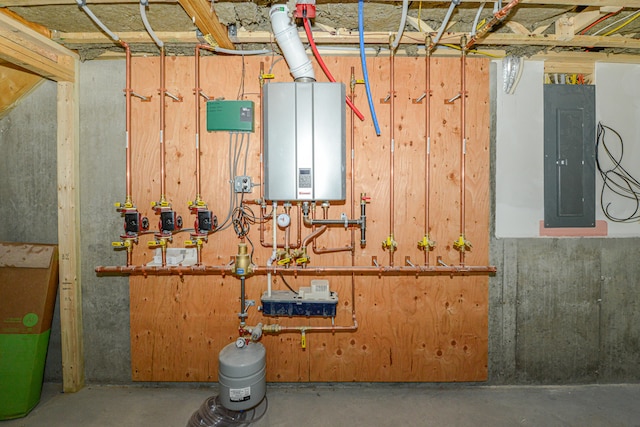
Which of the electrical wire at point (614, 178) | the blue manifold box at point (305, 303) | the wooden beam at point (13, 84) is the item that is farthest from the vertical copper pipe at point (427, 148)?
the wooden beam at point (13, 84)

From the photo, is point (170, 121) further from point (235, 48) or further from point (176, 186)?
point (235, 48)

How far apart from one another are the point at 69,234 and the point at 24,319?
2.19 ft

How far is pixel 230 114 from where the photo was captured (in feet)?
7.21

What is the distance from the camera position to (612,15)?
1.90m

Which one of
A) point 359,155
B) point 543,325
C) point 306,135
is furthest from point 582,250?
point 306,135

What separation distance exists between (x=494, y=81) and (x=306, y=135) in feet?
5.11

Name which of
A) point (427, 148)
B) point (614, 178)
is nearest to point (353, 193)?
point (427, 148)

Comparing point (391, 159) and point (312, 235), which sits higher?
point (391, 159)

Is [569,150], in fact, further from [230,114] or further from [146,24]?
[146,24]

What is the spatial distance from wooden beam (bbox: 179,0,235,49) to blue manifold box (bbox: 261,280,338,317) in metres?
1.83

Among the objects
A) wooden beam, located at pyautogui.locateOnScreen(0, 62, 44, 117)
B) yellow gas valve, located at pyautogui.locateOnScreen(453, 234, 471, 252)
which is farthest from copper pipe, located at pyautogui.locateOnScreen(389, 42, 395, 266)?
wooden beam, located at pyautogui.locateOnScreen(0, 62, 44, 117)

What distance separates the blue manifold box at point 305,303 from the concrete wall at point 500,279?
1.18 metres

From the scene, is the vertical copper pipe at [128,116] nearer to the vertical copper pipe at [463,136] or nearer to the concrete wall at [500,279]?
the concrete wall at [500,279]

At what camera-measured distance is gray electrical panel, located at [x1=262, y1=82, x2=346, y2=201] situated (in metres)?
1.98
